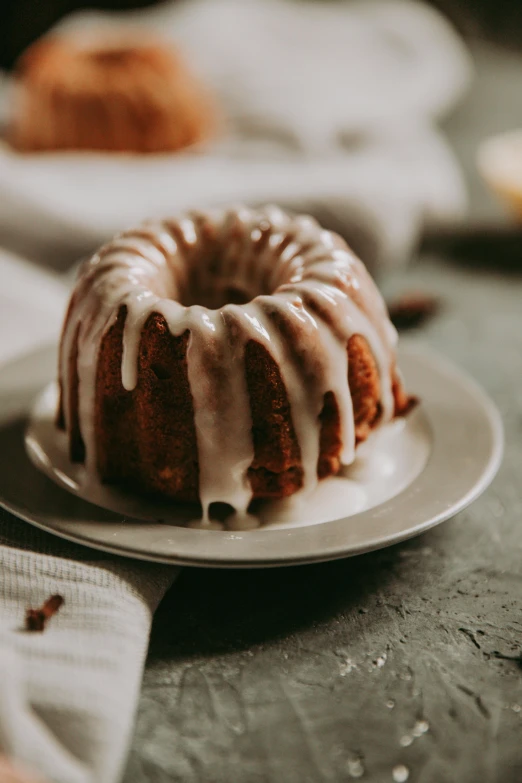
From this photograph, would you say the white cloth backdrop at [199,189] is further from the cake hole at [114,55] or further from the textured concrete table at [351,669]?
the cake hole at [114,55]

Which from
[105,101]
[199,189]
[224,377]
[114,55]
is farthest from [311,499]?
[114,55]

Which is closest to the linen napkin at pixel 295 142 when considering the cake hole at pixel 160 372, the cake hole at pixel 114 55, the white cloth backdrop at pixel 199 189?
the white cloth backdrop at pixel 199 189

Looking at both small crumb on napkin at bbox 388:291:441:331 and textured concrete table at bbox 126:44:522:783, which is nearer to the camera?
textured concrete table at bbox 126:44:522:783

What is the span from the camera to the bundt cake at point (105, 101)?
2.23 meters

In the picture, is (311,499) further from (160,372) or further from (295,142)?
(295,142)

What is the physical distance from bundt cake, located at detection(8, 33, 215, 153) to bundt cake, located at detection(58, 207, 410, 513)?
1.18m

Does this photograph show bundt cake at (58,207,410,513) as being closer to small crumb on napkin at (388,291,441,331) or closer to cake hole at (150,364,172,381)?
cake hole at (150,364,172,381)

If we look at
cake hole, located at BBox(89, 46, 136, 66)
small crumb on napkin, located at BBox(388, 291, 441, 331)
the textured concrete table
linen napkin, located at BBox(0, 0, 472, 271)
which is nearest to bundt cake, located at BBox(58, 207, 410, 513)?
the textured concrete table

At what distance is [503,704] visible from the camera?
847 millimetres

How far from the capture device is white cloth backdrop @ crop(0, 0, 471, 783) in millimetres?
798

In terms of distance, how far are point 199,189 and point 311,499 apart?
1124 millimetres

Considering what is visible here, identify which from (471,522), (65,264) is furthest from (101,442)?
(65,264)

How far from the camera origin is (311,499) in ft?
3.51

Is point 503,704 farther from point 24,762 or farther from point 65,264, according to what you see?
point 65,264
